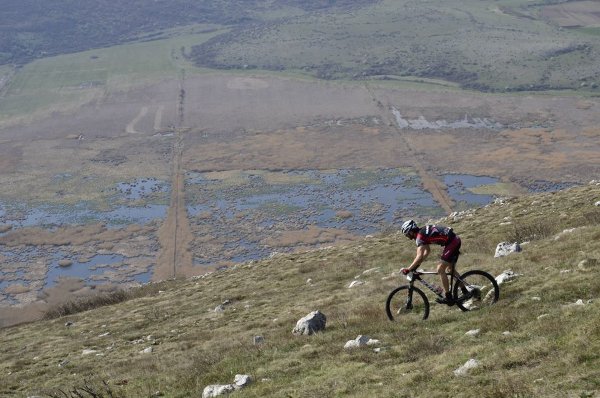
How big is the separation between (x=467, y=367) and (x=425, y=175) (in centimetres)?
5842

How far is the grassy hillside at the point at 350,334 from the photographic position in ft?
38.9

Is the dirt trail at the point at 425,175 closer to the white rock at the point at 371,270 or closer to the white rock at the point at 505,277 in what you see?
the white rock at the point at 371,270

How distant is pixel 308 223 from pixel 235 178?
14936 mm

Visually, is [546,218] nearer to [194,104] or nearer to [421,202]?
[421,202]

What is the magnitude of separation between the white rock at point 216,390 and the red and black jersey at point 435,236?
5.47 metres

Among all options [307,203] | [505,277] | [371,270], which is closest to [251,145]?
[307,203]

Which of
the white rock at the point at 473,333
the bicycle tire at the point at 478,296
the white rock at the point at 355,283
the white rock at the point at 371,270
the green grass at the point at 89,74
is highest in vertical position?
the white rock at the point at 473,333

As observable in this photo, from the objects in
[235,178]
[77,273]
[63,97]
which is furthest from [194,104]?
[77,273]

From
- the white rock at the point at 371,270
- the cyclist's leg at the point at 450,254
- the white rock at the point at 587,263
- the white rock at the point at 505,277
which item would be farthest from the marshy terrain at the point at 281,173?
the cyclist's leg at the point at 450,254

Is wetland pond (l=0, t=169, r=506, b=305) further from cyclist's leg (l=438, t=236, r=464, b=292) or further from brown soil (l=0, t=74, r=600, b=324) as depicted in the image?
cyclist's leg (l=438, t=236, r=464, b=292)

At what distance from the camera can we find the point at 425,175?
69.2 metres

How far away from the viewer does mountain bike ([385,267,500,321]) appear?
1596cm

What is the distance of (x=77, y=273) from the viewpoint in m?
54.3

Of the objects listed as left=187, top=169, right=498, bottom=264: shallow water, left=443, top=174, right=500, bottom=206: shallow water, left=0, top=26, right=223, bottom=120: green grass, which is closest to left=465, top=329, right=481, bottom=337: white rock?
left=187, top=169, right=498, bottom=264: shallow water
